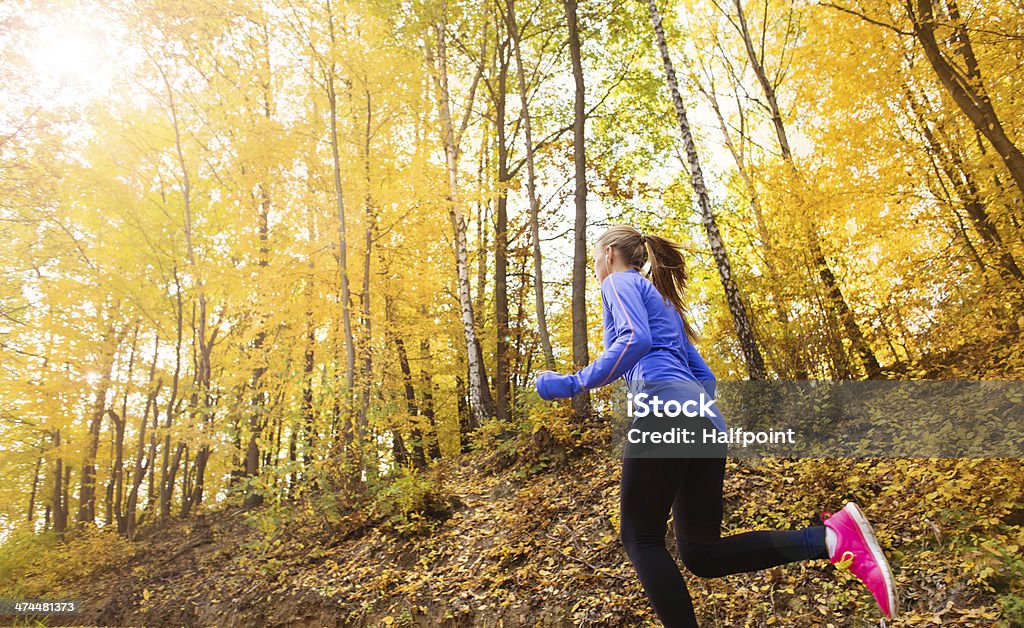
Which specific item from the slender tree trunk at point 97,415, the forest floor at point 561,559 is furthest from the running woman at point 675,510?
the slender tree trunk at point 97,415

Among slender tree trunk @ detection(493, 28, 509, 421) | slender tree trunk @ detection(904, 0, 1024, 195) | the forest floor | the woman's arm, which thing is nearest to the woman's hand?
the woman's arm

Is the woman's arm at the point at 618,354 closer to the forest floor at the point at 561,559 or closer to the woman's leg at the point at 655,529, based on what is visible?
the woman's leg at the point at 655,529

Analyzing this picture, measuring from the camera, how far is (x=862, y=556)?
1.98 meters

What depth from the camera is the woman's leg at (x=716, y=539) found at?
80.7 inches

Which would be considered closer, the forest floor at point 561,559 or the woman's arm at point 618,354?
the woman's arm at point 618,354

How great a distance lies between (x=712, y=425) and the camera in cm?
205

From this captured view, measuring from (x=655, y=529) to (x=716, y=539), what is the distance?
0.26m

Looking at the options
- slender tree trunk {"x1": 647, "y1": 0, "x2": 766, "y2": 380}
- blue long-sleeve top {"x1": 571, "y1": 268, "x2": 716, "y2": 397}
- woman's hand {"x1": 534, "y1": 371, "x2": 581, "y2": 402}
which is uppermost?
slender tree trunk {"x1": 647, "y1": 0, "x2": 766, "y2": 380}

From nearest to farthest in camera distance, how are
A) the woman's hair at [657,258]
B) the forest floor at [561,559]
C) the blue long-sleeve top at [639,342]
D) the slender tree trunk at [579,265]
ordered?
the blue long-sleeve top at [639,342] → the woman's hair at [657,258] → the forest floor at [561,559] → the slender tree trunk at [579,265]

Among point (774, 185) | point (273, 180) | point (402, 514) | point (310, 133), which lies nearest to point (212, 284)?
point (273, 180)

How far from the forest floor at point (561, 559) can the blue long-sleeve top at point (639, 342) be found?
1.75 m

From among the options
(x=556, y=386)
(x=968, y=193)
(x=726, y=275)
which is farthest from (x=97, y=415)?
(x=968, y=193)

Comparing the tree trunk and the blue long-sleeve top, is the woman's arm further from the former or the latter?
the tree trunk

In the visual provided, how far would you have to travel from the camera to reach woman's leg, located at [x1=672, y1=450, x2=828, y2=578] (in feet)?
6.72
